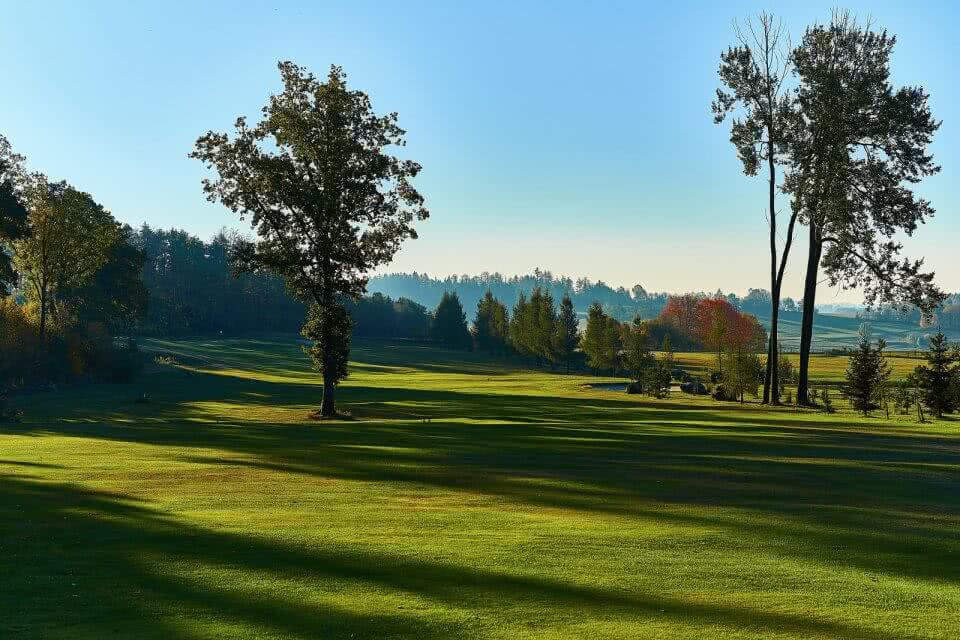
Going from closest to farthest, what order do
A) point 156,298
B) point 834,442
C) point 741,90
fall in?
point 834,442
point 741,90
point 156,298

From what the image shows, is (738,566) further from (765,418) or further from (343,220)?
(343,220)

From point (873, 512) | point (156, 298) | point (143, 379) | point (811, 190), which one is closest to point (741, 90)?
point (811, 190)

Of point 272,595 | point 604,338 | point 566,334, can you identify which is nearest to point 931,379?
point 272,595

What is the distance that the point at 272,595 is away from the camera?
32.5 ft

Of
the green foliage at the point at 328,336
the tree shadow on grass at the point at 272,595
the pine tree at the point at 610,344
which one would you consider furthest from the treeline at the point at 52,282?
the tree shadow on grass at the point at 272,595

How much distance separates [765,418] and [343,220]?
933 inches

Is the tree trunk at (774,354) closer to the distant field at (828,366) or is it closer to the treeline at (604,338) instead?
the treeline at (604,338)

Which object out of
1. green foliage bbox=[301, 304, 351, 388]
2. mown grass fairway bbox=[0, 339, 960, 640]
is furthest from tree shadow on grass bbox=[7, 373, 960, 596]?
green foliage bbox=[301, 304, 351, 388]

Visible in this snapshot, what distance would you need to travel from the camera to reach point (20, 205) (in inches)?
2303

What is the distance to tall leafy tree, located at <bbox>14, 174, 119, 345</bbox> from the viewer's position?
7038 cm

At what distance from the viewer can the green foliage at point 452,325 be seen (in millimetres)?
161875

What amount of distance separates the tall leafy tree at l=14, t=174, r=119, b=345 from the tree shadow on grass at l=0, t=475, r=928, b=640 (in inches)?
2527

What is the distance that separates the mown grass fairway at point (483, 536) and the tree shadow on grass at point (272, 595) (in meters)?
0.04

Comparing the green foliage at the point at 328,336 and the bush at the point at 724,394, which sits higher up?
the green foliage at the point at 328,336
